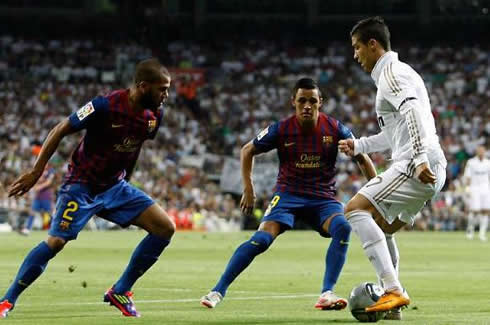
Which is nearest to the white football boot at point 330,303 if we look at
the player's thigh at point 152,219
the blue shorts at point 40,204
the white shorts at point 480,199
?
the player's thigh at point 152,219

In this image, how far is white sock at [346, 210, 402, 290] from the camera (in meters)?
9.86

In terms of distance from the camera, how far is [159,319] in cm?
1025

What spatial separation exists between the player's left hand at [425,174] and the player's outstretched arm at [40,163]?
2904 mm

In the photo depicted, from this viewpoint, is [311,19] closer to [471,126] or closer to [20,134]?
[471,126]

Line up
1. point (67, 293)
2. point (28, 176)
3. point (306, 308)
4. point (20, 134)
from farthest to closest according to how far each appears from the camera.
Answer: point (20, 134)
point (67, 293)
point (306, 308)
point (28, 176)

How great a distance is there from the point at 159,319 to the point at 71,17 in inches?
1777

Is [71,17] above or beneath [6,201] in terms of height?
above

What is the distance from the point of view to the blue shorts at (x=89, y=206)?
34.3 ft

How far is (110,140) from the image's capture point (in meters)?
10.6

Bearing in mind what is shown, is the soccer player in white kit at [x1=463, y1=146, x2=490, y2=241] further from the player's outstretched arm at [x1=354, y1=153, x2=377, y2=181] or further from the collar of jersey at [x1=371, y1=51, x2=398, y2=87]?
the collar of jersey at [x1=371, y1=51, x2=398, y2=87]

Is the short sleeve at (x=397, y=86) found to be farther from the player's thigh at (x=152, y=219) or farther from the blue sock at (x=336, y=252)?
the player's thigh at (x=152, y=219)

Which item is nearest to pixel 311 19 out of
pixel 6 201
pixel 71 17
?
pixel 71 17

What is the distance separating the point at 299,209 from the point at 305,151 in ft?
1.92

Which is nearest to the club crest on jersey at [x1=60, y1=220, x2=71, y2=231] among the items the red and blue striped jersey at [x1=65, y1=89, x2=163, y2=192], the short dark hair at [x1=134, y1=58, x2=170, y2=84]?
the red and blue striped jersey at [x1=65, y1=89, x2=163, y2=192]
